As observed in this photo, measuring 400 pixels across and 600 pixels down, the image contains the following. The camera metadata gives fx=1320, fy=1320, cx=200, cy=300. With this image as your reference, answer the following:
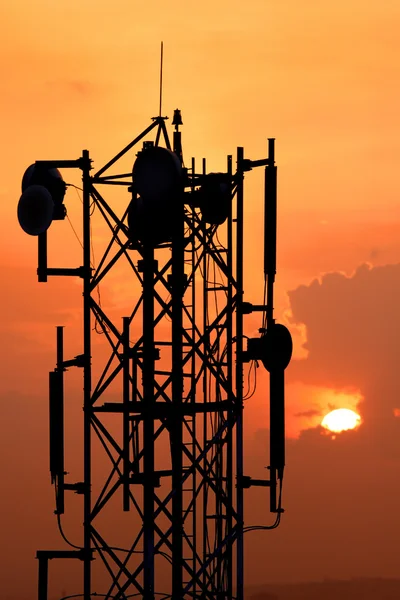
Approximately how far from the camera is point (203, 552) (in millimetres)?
30578

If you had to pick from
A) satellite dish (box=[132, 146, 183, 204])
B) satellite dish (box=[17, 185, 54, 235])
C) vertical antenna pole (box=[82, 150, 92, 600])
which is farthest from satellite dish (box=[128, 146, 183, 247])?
satellite dish (box=[17, 185, 54, 235])

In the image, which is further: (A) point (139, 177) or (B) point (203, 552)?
(B) point (203, 552)

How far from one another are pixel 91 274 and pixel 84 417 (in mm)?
3187

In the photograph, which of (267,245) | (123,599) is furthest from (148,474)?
Result: (267,245)

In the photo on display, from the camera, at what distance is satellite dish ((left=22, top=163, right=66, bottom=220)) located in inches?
1185

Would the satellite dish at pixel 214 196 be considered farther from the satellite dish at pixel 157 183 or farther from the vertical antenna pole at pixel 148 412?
the vertical antenna pole at pixel 148 412

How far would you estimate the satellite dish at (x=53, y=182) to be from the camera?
30094 millimetres

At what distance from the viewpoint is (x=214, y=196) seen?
96.3 feet

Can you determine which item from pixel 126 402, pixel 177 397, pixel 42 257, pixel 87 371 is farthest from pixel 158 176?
pixel 126 402

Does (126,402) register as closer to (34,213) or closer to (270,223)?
(34,213)

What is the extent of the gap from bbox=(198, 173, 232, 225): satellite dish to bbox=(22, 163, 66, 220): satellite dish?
128 inches

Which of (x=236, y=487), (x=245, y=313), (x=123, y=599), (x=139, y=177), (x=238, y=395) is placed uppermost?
(x=139, y=177)

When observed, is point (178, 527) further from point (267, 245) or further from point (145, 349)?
point (267, 245)

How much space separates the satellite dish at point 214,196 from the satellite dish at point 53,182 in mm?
3244
